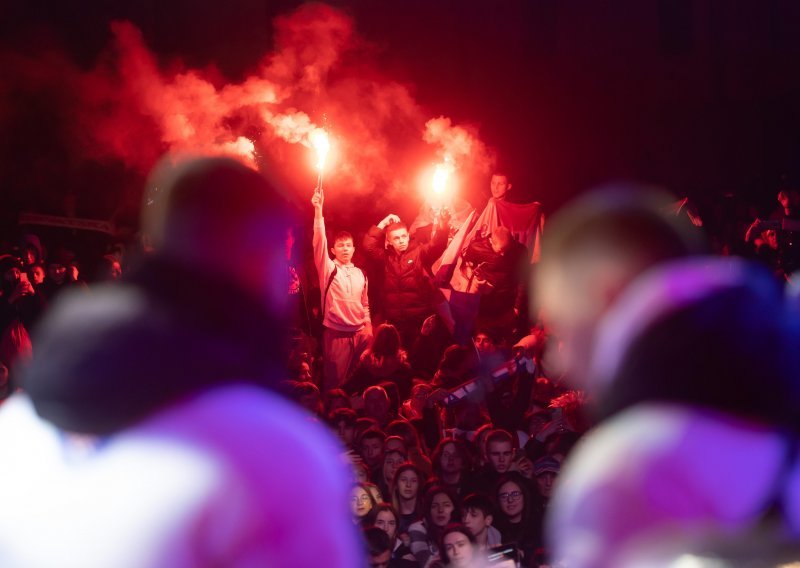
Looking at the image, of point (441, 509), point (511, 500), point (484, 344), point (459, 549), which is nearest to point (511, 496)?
point (511, 500)

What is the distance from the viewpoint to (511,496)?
13.0ft

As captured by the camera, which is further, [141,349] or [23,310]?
[23,310]

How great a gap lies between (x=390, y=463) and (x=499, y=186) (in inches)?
129

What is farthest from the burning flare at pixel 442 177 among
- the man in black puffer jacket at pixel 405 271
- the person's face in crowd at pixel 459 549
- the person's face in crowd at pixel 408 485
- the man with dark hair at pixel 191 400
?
the man with dark hair at pixel 191 400

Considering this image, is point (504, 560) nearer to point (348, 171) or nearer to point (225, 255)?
point (225, 255)

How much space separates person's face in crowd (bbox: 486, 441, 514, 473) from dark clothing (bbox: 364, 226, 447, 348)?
7.55ft

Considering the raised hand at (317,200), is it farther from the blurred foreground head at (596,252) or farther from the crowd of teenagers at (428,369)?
the blurred foreground head at (596,252)

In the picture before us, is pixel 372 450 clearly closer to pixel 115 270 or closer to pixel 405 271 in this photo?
pixel 405 271

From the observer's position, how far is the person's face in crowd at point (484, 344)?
Result: 6.06 meters

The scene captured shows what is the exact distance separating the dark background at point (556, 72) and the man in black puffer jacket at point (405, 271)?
1.12 m

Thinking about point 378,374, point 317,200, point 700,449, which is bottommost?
point 700,449

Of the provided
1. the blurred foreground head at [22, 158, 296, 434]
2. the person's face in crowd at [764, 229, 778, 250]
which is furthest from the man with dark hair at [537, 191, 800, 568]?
the person's face in crowd at [764, 229, 778, 250]

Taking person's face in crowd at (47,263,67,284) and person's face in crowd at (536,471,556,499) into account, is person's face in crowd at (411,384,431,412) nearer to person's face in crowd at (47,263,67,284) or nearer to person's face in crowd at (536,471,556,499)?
person's face in crowd at (536,471,556,499)

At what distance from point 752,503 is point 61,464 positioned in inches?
100
